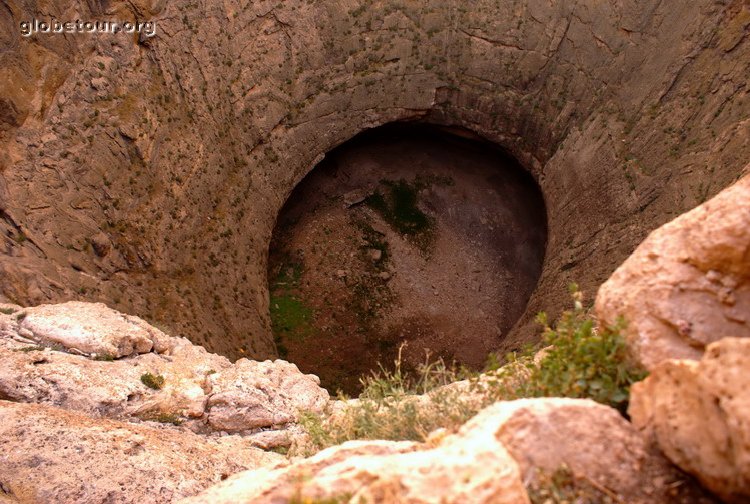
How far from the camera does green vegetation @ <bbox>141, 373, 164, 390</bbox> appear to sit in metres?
7.77

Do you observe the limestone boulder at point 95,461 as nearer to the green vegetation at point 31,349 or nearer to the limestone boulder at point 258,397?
the limestone boulder at point 258,397

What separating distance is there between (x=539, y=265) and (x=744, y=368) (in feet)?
45.2

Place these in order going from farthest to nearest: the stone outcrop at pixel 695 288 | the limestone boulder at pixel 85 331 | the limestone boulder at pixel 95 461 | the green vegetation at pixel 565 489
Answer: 1. the limestone boulder at pixel 85 331
2. the limestone boulder at pixel 95 461
3. the stone outcrop at pixel 695 288
4. the green vegetation at pixel 565 489

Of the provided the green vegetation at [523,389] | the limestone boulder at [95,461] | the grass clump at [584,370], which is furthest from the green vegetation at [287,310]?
the grass clump at [584,370]

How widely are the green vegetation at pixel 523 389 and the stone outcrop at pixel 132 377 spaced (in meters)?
2.38

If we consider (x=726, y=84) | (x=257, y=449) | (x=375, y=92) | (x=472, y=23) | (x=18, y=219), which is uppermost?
(x=472, y=23)

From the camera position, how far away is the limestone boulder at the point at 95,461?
231 inches

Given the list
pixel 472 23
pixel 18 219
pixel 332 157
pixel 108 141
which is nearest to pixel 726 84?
pixel 472 23

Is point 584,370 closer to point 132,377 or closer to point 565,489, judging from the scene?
point 565,489

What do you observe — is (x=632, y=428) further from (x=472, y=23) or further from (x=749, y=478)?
(x=472, y=23)

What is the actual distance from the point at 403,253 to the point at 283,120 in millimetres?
4525


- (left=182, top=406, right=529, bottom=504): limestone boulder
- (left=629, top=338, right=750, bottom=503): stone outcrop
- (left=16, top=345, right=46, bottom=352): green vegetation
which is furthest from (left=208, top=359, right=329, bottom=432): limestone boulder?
(left=629, top=338, right=750, bottom=503): stone outcrop

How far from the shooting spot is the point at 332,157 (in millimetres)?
16875

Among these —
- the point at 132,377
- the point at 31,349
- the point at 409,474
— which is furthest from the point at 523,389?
the point at 31,349
